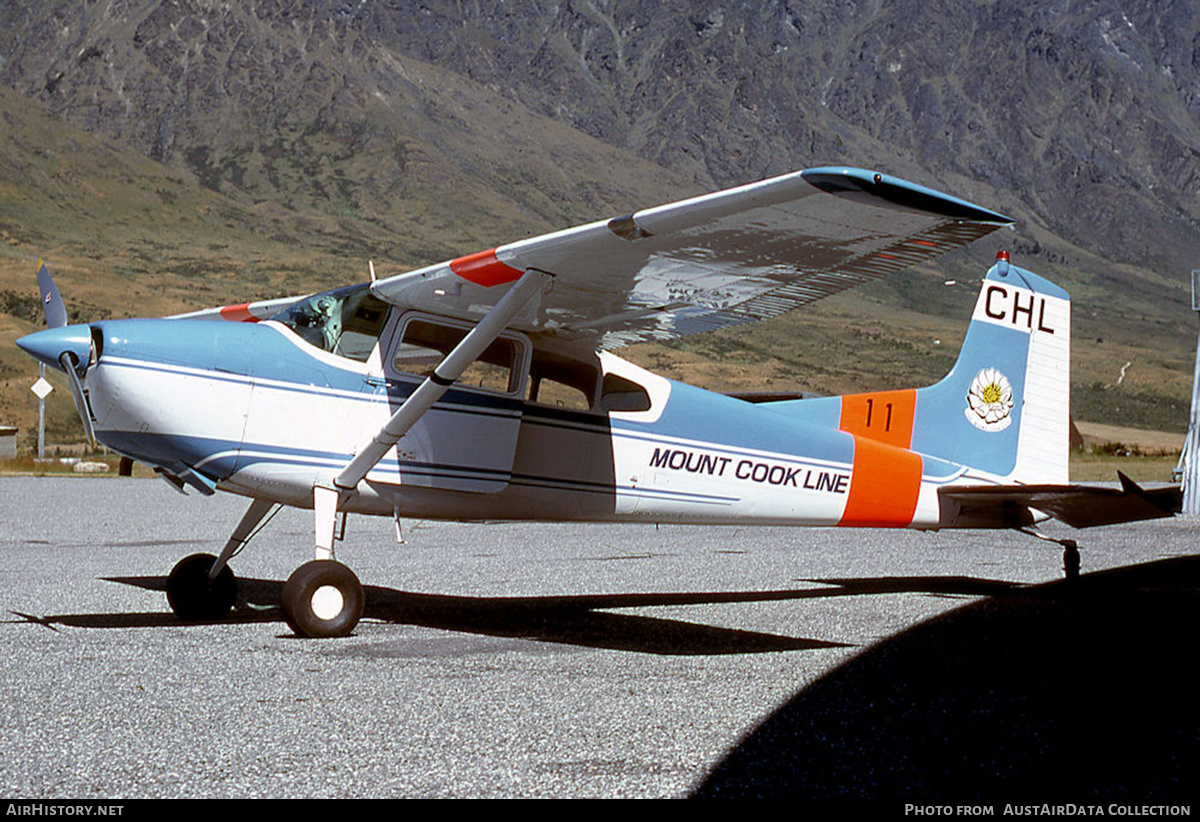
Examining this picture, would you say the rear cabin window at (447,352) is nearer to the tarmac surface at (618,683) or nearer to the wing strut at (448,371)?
the wing strut at (448,371)

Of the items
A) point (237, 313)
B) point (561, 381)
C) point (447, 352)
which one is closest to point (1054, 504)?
point (561, 381)

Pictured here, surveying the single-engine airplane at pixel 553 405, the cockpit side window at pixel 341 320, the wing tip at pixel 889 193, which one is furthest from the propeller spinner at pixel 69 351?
the wing tip at pixel 889 193

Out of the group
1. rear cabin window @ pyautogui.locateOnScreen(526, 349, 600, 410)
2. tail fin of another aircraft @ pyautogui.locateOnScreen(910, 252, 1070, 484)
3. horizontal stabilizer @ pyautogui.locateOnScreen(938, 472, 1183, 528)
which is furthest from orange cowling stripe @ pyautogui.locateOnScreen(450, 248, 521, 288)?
tail fin of another aircraft @ pyautogui.locateOnScreen(910, 252, 1070, 484)

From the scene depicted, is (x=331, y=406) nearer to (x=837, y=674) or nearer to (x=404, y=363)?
(x=404, y=363)

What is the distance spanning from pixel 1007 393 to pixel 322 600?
19.6 ft

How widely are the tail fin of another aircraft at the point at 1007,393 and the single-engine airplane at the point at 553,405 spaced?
0.04m

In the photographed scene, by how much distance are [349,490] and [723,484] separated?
9.04 feet

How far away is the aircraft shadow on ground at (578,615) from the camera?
7512 mm

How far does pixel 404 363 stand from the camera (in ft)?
26.2

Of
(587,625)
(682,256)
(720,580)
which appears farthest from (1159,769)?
(720,580)

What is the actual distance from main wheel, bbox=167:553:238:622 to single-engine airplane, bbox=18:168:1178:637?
0.02 m

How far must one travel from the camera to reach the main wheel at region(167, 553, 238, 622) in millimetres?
8195

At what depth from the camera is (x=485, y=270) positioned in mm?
7328

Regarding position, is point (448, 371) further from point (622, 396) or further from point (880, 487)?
point (880, 487)
